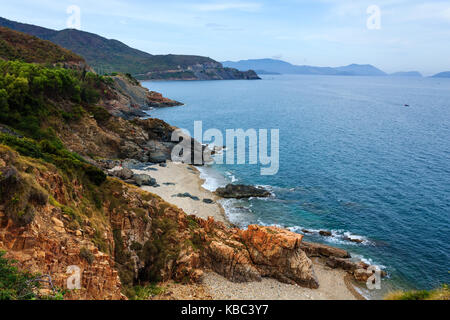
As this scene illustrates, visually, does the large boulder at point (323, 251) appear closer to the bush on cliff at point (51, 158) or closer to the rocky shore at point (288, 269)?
the rocky shore at point (288, 269)

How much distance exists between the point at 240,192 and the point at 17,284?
132 feet

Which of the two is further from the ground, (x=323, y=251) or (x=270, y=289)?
(x=323, y=251)

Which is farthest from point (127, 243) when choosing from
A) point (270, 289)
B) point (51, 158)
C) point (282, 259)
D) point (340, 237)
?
point (340, 237)

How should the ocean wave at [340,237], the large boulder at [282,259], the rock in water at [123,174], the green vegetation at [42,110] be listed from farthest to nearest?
the rock in water at [123,174]
the ocean wave at [340,237]
the large boulder at [282,259]
the green vegetation at [42,110]

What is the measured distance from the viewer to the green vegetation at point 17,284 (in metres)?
14.0

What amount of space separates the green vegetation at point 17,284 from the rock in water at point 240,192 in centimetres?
3766

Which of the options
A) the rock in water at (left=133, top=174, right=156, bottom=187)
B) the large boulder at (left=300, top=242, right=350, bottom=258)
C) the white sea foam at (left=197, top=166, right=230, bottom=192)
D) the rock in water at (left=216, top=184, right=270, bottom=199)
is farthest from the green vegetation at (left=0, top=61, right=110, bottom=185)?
the large boulder at (left=300, top=242, right=350, bottom=258)

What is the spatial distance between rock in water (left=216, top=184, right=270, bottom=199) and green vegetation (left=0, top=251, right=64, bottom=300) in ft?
124

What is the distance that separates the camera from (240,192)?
2079 inches

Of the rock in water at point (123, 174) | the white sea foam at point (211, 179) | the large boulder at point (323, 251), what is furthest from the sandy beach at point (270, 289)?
the rock in water at point (123, 174)

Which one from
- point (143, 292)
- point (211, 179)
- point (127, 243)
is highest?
point (127, 243)

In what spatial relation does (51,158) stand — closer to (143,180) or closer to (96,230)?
(96,230)

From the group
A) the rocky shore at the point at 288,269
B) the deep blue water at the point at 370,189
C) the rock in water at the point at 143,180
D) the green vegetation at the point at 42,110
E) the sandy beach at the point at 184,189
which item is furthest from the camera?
the rock in water at the point at 143,180

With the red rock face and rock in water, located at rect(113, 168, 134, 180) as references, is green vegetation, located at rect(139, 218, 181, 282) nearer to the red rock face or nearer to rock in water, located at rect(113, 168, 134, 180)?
the red rock face
